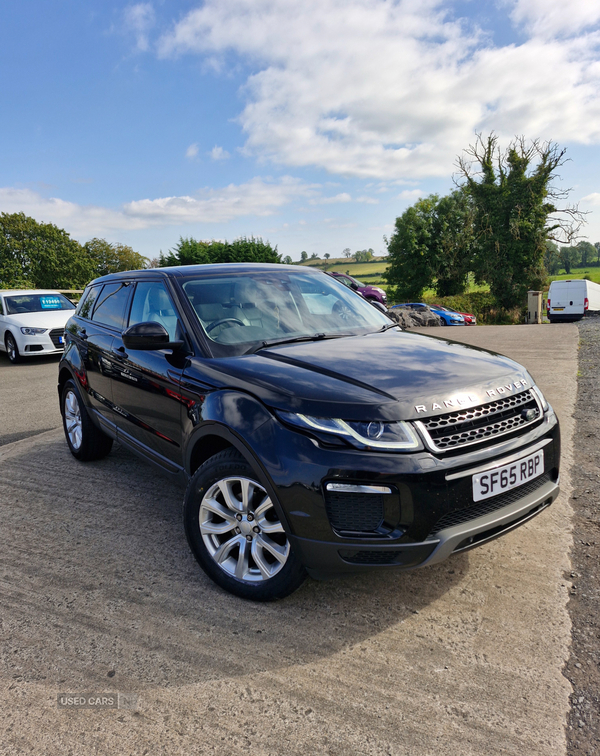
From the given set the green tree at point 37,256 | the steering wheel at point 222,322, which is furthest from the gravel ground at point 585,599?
the green tree at point 37,256

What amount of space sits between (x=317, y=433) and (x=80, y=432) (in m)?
3.43

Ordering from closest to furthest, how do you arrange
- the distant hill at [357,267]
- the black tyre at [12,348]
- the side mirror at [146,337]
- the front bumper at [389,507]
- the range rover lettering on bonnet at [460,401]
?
the front bumper at [389,507]
the range rover lettering on bonnet at [460,401]
the side mirror at [146,337]
the black tyre at [12,348]
the distant hill at [357,267]

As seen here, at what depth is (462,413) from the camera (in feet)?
8.02

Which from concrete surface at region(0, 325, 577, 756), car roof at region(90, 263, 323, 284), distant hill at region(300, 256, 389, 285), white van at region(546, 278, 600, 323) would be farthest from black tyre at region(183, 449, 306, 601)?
distant hill at region(300, 256, 389, 285)

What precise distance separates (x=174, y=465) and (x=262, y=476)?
109 centimetres

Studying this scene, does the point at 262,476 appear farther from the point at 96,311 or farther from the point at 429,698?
the point at 96,311

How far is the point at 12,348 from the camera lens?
13281 millimetres

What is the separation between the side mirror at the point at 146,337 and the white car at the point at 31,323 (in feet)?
32.5

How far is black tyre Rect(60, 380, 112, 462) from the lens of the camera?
4883mm

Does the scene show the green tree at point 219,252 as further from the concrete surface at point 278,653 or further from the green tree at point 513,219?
the concrete surface at point 278,653

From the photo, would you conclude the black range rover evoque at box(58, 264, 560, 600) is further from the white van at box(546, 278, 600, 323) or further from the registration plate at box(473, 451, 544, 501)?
the white van at box(546, 278, 600, 323)

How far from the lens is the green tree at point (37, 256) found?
5847 centimetres

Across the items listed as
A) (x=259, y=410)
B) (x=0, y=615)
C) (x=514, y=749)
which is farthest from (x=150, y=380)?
(x=514, y=749)

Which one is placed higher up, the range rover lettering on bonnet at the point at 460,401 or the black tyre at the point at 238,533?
the range rover lettering on bonnet at the point at 460,401
